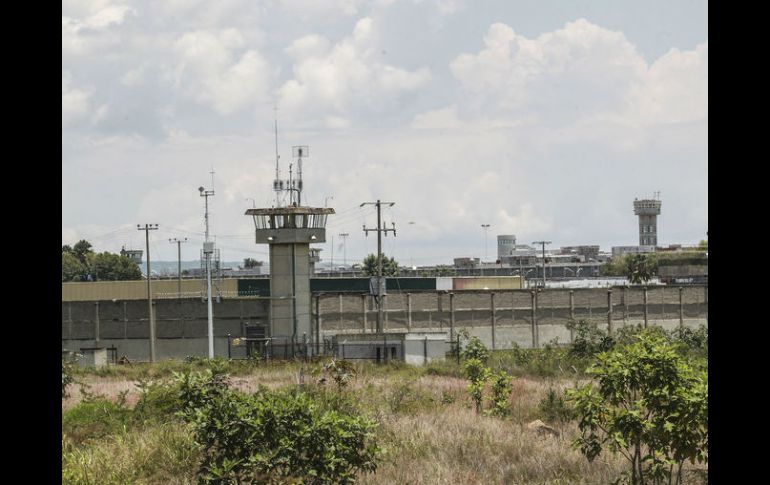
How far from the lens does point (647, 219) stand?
6762 inches

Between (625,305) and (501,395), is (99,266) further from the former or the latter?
(501,395)

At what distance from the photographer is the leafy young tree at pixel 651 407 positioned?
404 inches

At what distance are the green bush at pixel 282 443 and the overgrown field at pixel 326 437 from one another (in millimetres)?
14

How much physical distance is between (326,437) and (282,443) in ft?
1.69

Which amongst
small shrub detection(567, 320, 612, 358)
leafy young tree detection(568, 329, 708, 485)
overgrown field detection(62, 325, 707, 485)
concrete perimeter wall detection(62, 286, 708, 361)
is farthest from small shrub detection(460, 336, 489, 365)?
concrete perimeter wall detection(62, 286, 708, 361)

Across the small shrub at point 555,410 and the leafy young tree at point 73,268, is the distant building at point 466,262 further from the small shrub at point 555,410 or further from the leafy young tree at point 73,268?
the small shrub at point 555,410

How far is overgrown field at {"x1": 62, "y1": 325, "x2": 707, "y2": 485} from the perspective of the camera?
10.4 metres

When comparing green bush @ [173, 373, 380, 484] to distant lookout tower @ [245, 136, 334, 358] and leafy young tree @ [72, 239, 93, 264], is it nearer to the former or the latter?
distant lookout tower @ [245, 136, 334, 358]

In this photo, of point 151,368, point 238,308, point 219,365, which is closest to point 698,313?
point 238,308

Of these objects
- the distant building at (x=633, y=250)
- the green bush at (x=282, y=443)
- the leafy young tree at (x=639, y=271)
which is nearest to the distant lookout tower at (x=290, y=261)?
the green bush at (x=282, y=443)

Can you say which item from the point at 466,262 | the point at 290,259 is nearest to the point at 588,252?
the point at 466,262
